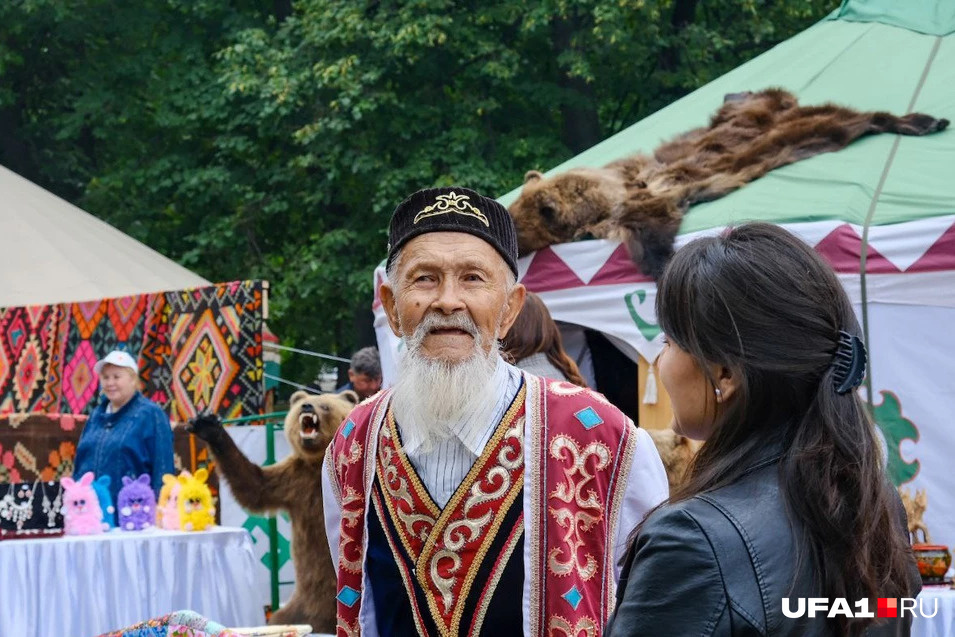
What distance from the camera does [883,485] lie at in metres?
1.68

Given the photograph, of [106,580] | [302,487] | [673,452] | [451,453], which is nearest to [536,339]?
[673,452]

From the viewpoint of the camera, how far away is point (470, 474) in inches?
105

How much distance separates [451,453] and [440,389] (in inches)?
4.8

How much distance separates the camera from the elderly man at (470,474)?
260 centimetres

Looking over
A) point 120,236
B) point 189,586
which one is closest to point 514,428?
point 189,586

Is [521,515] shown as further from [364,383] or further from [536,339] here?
[364,383]

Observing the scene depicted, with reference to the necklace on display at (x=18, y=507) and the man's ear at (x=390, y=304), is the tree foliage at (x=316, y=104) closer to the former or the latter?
the necklace on display at (x=18, y=507)

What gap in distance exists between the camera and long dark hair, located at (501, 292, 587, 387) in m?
5.09

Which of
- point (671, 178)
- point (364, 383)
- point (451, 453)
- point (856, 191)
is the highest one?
point (671, 178)

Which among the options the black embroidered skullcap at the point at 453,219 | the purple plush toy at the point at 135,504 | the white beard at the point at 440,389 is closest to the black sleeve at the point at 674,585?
the white beard at the point at 440,389

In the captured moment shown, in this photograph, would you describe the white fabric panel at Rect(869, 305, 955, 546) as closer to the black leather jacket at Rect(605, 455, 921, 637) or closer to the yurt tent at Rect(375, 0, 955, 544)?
the yurt tent at Rect(375, 0, 955, 544)

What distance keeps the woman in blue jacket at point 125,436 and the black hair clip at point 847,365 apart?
6.79 m

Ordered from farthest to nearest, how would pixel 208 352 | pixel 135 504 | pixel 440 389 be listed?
1. pixel 208 352
2. pixel 135 504
3. pixel 440 389

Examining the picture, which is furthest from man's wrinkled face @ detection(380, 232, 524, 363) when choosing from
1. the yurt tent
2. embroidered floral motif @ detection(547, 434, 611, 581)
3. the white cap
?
the white cap
